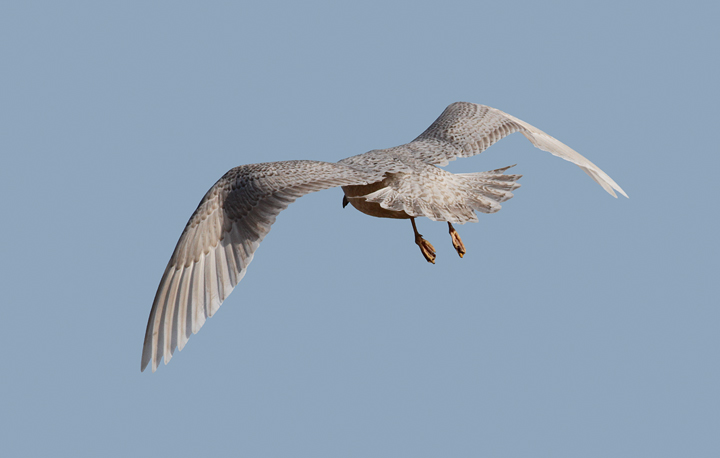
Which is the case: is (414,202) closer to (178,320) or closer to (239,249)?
(239,249)

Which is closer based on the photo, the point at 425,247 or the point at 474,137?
the point at 425,247

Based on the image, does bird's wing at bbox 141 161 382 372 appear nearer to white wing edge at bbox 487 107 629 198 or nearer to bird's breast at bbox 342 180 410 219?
bird's breast at bbox 342 180 410 219

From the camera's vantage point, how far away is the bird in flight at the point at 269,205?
805 centimetres

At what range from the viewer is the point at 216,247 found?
8172 mm

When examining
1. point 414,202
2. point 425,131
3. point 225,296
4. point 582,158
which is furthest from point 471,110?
point 225,296

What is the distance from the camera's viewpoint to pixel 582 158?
34.1 ft

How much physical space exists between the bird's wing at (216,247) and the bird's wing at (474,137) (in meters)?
1.43

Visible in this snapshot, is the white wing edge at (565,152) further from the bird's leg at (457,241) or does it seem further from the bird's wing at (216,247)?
the bird's wing at (216,247)

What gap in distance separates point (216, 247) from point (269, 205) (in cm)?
57

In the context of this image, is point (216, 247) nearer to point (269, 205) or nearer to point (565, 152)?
point (269, 205)

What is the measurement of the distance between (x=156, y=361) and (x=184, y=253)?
91cm

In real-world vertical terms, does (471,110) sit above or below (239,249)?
above

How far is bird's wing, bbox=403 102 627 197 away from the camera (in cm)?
947

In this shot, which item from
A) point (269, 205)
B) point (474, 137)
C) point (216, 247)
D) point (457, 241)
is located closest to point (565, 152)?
point (474, 137)
